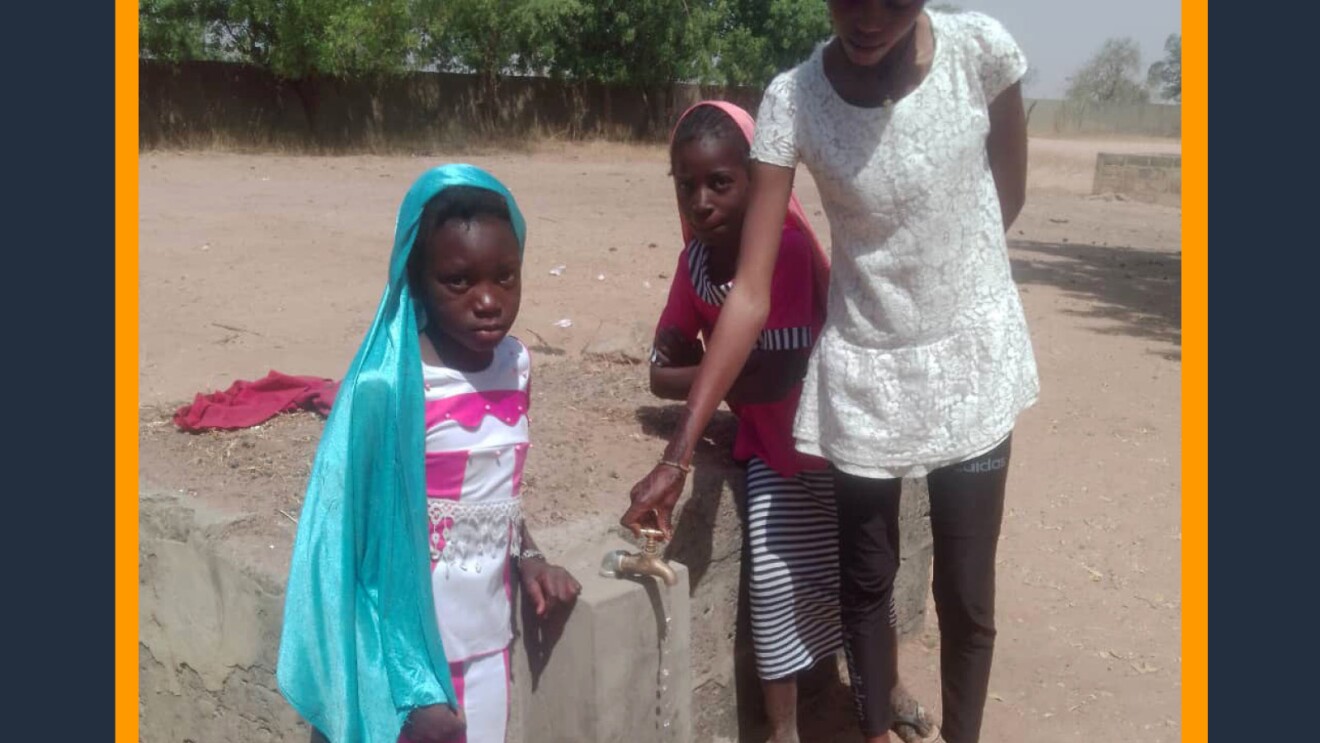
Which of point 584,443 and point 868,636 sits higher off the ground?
point 584,443

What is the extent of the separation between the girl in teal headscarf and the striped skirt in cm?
72

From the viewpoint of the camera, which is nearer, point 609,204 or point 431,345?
point 431,345

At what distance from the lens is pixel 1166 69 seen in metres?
80.9

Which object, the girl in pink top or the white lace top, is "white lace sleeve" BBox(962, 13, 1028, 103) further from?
the girl in pink top

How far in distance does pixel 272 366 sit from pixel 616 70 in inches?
767

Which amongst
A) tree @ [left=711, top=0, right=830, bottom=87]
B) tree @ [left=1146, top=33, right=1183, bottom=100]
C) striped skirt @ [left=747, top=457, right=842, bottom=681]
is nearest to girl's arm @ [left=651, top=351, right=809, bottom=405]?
striped skirt @ [left=747, top=457, right=842, bottom=681]

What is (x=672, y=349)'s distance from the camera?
289 centimetres

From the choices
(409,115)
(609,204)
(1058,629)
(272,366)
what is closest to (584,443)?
(1058,629)

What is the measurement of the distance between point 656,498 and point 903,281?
2.07 feet

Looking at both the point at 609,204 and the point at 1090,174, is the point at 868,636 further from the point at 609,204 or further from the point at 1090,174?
the point at 1090,174

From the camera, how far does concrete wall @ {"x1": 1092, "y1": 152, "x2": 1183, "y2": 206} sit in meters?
18.3

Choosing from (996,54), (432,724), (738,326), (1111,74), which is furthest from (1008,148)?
(1111,74)
